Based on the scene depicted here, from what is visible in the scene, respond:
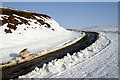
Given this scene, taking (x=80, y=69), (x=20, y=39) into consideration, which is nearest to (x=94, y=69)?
(x=80, y=69)

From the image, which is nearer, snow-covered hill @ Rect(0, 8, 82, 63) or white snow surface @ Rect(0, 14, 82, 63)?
white snow surface @ Rect(0, 14, 82, 63)

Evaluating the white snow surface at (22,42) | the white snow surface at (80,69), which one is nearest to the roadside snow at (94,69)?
the white snow surface at (80,69)

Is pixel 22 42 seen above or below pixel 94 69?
below

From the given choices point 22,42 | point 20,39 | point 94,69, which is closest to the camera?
point 94,69

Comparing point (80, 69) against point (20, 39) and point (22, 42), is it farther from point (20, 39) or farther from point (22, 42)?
point (20, 39)

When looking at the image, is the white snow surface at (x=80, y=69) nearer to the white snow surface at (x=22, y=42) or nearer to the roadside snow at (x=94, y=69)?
the roadside snow at (x=94, y=69)

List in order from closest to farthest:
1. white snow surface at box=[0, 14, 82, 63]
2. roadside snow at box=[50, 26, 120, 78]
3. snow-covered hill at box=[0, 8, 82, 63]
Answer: roadside snow at box=[50, 26, 120, 78], white snow surface at box=[0, 14, 82, 63], snow-covered hill at box=[0, 8, 82, 63]

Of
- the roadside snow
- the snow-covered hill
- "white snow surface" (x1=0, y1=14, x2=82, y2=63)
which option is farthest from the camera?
the snow-covered hill

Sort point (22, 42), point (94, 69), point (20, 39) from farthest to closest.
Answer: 1. point (20, 39)
2. point (22, 42)
3. point (94, 69)

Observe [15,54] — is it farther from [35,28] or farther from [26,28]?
[35,28]

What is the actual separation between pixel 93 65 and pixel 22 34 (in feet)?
41.8

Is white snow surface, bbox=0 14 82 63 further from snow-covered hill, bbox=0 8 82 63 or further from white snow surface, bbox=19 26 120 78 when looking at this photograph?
white snow surface, bbox=19 26 120 78

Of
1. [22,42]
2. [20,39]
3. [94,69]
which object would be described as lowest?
[22,42]

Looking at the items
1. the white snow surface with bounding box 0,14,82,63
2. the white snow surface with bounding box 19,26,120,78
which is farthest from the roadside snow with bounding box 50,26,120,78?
the white snow surface with bounding box 0,14,82,63
